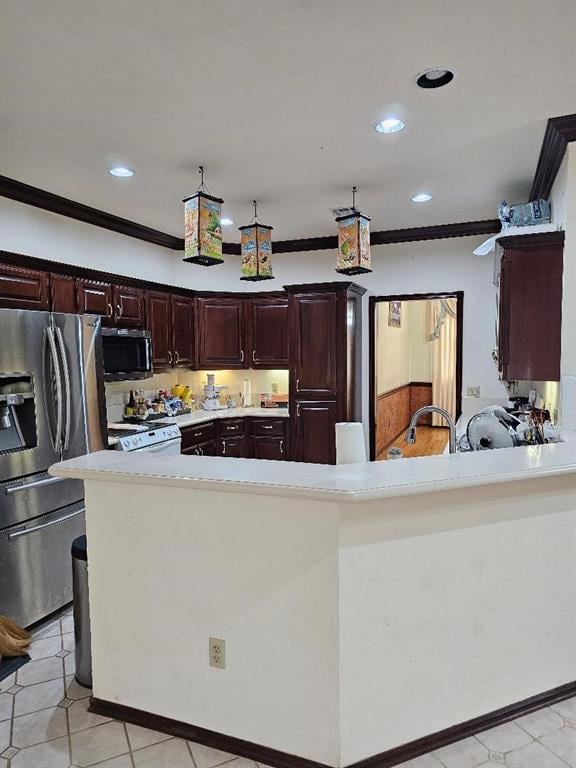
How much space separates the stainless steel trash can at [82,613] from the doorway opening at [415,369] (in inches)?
206

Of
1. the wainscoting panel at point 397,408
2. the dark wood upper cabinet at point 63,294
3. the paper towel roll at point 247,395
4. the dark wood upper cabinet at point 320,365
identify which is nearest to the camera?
the dark wood upper cabinet at point 63,294

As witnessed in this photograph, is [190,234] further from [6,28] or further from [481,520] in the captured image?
[481,520]

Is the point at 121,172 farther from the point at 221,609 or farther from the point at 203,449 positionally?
the point at 221,609

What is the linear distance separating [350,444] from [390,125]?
1877 mm

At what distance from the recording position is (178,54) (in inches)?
85.5

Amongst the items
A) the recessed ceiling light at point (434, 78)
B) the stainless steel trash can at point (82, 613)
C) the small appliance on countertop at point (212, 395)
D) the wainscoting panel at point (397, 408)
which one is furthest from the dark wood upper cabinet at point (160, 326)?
the recessed ceiling light at point (434, 78)

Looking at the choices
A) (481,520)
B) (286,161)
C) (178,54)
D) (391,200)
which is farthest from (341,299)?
(481,520)

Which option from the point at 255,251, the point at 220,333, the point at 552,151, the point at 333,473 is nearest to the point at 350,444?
the point at 333,473

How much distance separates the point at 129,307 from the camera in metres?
4.67

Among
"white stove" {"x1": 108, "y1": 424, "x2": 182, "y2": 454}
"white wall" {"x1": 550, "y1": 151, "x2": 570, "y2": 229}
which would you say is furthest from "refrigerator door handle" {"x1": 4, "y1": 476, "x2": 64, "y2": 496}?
"white wall" {"x1": 550, "y1": 151, "x2": 570, "y2": 229}

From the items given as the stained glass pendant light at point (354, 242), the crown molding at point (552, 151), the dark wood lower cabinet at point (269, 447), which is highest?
the crown molding at point (552, 151)

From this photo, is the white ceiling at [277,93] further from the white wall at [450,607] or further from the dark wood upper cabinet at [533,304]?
the white wall at [450,607]

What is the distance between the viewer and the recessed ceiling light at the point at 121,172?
3.49 m

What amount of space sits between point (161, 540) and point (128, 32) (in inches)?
77.2
